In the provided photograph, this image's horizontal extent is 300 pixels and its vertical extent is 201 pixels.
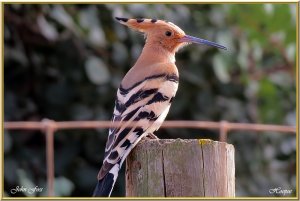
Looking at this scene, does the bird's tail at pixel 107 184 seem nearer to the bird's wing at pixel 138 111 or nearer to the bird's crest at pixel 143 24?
the bird's wing at pixel 138 111

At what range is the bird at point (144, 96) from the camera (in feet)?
14.3

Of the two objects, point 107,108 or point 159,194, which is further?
point 107,108

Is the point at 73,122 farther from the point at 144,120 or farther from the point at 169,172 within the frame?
the point at 169,172

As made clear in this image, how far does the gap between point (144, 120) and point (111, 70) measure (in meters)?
2.06

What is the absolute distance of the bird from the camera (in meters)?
4.37

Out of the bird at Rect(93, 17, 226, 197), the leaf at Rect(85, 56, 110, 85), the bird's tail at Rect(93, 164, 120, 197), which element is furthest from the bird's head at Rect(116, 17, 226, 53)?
the bird's tail at Rect(93, 164, 120, 197)

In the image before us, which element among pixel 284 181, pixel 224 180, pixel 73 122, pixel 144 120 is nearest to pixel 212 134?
pixel 284 181

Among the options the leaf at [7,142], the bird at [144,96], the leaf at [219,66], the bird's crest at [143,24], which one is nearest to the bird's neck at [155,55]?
the bird at [144,96]

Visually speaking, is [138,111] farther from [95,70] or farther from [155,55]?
[95,70]

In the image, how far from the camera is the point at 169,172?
156 inches

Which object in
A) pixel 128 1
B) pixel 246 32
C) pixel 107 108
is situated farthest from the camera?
pixel 246 32

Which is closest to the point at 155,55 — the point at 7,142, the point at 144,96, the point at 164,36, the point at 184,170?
the point at 164,36

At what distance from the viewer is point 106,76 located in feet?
21.7

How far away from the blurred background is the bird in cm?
102
